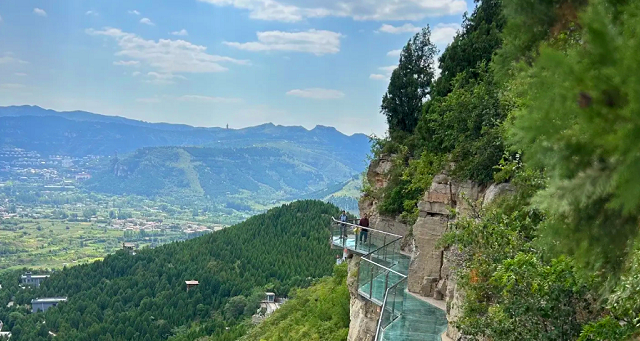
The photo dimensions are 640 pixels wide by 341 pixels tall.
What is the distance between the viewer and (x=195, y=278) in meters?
59.2

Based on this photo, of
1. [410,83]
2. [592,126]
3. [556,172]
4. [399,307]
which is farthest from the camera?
[410,83]

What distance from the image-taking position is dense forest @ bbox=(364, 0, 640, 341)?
2.65 meters

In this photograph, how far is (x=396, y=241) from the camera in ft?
52.2

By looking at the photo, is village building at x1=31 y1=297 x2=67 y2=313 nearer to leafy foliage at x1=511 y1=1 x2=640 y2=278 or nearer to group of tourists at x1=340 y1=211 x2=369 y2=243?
group of tourists at x1=340 y1=211 x2=369 y2=243

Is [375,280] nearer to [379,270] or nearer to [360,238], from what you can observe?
[379,270]

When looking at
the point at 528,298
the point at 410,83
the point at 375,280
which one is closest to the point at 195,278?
the point at 410,83

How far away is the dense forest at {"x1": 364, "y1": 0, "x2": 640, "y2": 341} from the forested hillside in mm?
32617

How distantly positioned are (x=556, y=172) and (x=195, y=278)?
5880 centimetres

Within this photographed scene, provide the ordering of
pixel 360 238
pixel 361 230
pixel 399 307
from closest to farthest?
pixel 399 307
pixel 361 230
pixel 360 238

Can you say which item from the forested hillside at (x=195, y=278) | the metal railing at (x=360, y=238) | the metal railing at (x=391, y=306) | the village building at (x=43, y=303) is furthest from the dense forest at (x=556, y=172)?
the village building at (x=43, y=303)

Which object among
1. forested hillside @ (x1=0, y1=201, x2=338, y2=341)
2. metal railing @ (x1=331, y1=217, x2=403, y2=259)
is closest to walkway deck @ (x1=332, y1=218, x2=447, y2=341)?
metal railing @ (x1=331, y1=217, x2=403, y2=259)

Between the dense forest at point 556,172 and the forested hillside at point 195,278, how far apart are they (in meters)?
32.6

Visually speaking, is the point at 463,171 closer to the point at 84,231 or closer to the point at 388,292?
the point at 388,292

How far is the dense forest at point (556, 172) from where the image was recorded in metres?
2.65
